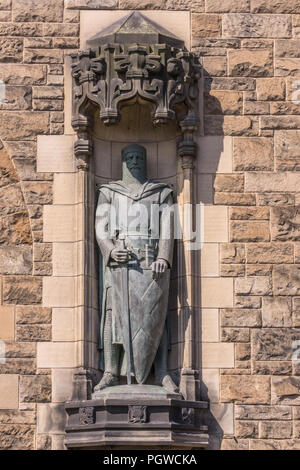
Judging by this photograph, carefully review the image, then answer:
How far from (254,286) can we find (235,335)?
20.3 inches

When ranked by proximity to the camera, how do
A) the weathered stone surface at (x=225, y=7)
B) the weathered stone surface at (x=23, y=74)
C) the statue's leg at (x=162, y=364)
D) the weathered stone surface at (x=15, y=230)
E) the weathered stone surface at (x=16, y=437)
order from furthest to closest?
the weathered stone surface at (x=225, y=7) < the weathered stone surface at (x=23, y=74) < the weathered stone surface at (x=15, y=230) < the statue's leg at (x=162, y=364) < the weathered stone surface at (x=16, y=437)

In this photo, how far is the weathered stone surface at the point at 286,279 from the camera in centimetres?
1535

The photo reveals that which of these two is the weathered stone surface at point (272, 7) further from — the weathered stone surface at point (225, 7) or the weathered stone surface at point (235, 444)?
the weathered stone surface at point (235, 444)

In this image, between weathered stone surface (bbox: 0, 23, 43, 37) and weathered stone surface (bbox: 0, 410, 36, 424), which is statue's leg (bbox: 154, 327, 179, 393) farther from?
weathered stone surface (bbox: 0, 23, 43, 37)

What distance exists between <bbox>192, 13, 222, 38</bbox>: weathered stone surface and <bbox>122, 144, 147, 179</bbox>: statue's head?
1.33 meters

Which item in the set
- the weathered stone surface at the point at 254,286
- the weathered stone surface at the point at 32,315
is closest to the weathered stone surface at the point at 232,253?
the weathered stone surface at the point at 254,286

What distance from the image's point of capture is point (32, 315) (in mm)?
15203

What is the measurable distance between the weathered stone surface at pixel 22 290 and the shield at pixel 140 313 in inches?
29.3

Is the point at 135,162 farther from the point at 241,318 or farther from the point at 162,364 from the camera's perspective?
the point at 162,364

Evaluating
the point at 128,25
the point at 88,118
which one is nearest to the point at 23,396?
the point at 88,118

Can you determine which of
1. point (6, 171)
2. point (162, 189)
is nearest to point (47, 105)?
point (6, 171)

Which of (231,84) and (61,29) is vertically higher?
(61,29)

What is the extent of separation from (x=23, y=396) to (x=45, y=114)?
280 cm

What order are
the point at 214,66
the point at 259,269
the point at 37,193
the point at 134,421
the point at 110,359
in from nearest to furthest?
the point at 134,421
the point at 110,359
the point at 259,269
the point at 37,193
the point at 214,66
